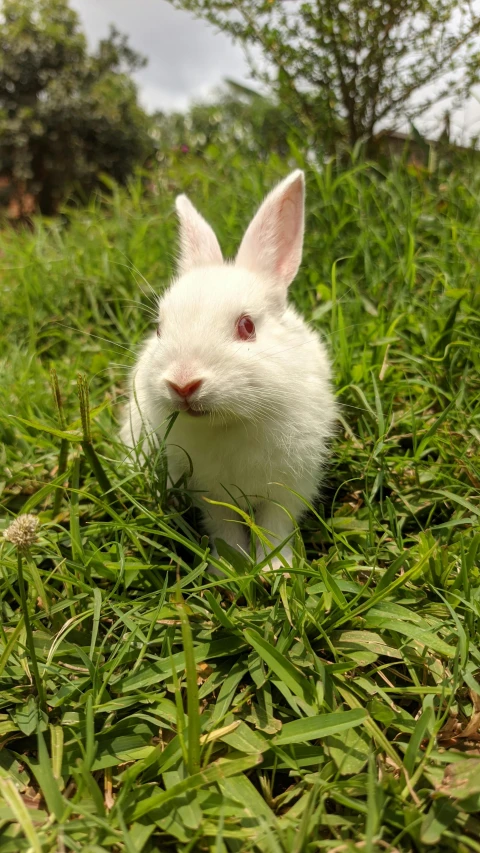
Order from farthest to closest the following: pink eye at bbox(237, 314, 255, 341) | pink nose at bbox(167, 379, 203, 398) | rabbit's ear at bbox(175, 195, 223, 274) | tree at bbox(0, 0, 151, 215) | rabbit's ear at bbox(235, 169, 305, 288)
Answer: tree at bbox(0, 0, 151, 215) → rabbit's ear at bbox(175, 195, 223, 274) → rabbit's ear at bbox(235, 169, 305, 288) → pink eye at bbox(237, 314, 255, 341) → pink nose at bbox(167, 379, 203, 398)

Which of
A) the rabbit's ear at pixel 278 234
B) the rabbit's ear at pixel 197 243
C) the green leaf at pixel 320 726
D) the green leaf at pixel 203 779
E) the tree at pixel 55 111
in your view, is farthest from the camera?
the tree at pixel 55 111

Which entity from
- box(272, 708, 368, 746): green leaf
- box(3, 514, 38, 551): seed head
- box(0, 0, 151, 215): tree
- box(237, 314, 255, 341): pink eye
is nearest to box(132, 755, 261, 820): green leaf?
box(272, 708, 368, 746): green leaf

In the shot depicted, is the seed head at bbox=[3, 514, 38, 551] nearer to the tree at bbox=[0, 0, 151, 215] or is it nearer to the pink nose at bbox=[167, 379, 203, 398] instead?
the pink nose at bbox=[167, 379, 203, 398]

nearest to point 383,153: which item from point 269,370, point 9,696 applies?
point 269,370

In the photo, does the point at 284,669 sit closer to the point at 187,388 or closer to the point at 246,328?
the point at 187,388

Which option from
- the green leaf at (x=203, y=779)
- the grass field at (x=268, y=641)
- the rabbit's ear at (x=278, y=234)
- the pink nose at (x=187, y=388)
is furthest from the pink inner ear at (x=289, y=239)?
the green leaf at (x=203, y=779)

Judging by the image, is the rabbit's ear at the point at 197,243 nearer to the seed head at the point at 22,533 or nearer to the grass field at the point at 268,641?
the grass field at the point at 268,641

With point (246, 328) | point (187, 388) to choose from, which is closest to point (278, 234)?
point (246, 328)
